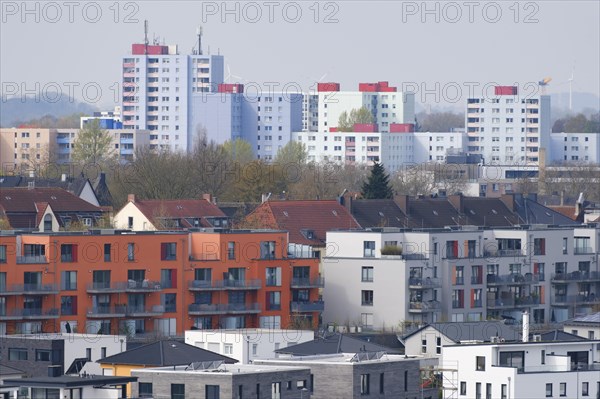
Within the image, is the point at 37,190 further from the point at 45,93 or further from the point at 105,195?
the point at 45,93

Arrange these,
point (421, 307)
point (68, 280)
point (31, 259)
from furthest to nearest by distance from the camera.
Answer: point (421, 307) < point (68, 280) < point (31, 259)

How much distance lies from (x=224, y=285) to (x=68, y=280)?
4.48 metres

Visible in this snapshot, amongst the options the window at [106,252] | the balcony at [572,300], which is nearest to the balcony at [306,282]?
the window at [106,252]

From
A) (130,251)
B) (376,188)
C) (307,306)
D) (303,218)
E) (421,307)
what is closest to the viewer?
(130,251)

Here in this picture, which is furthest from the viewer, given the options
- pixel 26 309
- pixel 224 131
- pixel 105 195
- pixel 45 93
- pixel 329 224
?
pixel 224 131

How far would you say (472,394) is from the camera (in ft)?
134

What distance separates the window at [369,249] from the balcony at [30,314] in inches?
392

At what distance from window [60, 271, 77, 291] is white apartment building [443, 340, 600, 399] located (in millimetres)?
13029

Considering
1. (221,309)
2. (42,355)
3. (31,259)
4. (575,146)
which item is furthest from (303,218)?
(575,146)

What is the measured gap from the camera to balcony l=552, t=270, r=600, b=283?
205 feet

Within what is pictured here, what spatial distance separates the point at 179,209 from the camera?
65.6 meters

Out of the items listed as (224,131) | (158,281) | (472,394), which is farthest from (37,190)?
(224,131)

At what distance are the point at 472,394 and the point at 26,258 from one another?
14666 millimetres

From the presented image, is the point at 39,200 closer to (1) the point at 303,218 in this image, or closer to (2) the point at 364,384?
(1) the point at 303,218
